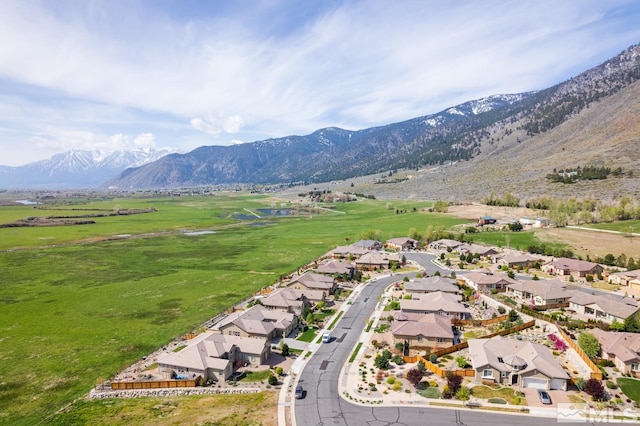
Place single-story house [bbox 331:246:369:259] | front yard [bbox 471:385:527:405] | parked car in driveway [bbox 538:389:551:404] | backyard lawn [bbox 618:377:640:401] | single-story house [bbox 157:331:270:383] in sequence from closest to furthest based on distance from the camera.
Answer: parked car in driveway [bbox 538:389:551:404], front yard [bbox 471:385:527:405], backyard lawn [bbox 618:377:640:401], single-story house [bbox 157:331:270:383], single-story house [bbox 331:246:369:259]

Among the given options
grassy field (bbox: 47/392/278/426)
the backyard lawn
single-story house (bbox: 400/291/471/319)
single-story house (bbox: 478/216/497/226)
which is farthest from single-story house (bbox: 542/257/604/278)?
grassy field (bbox: 47/392/278/426)

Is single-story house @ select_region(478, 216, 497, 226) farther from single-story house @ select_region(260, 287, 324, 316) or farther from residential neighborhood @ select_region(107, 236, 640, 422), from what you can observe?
single-story house @ select_region(260, 287, 324, 316)

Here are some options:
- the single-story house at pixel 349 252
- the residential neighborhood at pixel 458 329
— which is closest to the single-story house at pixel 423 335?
the residential neighborhood at pixel 458 329

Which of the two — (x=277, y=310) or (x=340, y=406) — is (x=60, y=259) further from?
(x=340, y=406)

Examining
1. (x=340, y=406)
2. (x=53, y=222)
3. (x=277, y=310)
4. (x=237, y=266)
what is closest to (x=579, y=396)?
(x=340, y=406)

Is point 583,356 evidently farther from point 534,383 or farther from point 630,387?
point 534,383

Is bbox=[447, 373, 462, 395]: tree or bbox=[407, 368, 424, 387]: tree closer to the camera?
bbox=[447, 373, 462, 395]: tree
